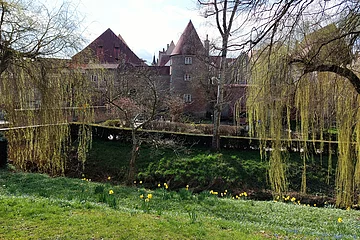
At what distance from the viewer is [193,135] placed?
1317cm

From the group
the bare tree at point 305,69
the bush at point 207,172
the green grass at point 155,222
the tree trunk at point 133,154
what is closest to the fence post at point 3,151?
the tree trunk at point 133,154

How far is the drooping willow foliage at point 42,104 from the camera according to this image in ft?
23.3

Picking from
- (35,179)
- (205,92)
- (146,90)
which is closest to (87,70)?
(35,179)

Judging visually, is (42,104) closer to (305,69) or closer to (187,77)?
(305,69)

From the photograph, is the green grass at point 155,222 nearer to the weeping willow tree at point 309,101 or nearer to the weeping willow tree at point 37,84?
the weeping willow tree at point 309,101

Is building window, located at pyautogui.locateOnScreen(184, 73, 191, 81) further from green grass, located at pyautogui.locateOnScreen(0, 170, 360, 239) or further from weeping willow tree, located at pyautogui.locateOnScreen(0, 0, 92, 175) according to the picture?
green grass, located at pyautogui.locateOnScreen(0, 170, 360, 239)

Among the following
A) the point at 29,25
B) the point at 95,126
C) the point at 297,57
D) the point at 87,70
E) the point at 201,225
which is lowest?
the point at 201,225

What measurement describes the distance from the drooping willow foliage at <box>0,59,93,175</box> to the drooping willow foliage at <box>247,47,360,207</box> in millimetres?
4847

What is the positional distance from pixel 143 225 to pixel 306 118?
3.44m

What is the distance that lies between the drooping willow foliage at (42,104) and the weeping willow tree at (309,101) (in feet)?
15.9

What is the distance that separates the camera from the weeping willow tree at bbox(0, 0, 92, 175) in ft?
20.9

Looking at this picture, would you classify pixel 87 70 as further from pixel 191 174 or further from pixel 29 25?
pixel 191 174

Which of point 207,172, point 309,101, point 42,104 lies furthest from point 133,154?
point 309,101

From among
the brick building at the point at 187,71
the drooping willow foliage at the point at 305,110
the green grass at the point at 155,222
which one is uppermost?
the brick building at the point at 187,71
